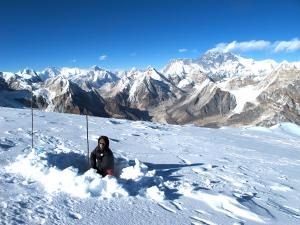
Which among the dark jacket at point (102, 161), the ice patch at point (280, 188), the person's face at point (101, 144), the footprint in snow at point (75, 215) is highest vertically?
the person's face at point (101, 144)

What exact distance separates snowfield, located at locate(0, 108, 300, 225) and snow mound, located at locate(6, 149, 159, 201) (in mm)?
22

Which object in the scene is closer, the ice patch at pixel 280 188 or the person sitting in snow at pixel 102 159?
the person sitting in snow at pixel 102 159

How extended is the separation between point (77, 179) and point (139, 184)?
1.67 m

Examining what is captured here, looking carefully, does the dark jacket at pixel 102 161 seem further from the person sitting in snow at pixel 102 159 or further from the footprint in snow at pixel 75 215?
the footprint in snow at pixel 75 215

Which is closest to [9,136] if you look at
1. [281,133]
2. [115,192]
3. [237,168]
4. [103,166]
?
[103,166]

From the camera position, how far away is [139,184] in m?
10.6

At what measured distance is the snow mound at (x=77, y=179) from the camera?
31.2 feet

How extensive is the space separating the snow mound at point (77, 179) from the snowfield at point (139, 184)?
0.07 ft

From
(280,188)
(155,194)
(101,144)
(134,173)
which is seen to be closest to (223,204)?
(155,194)

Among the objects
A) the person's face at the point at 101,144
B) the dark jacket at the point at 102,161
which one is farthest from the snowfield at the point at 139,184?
the person's face at the point at 101,144

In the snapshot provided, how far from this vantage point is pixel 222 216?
9.16m

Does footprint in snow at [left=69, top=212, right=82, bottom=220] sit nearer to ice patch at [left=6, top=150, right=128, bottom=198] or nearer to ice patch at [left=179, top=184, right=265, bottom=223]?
ice patch at [left=6, top=150, right=128, bottom=198]

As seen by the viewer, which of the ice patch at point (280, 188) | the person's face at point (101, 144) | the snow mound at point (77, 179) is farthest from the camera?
the ice patch at point (280, 188)

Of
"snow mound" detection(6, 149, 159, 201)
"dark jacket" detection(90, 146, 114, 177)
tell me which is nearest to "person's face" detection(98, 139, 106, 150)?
"dark jacket" detection(90, 146, 114, 177)
